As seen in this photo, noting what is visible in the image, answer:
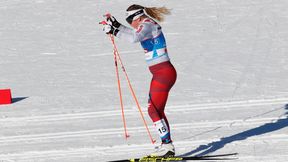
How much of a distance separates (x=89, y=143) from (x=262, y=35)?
9.46 meters

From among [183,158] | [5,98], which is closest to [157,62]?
[183,158]

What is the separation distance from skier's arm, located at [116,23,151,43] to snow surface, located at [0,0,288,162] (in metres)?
1.76

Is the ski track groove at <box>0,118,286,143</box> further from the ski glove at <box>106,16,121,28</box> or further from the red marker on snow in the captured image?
the ski glove at <box>106,16,121,28</box>

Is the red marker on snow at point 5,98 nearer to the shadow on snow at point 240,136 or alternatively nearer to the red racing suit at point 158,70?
the shadow on snow at point 240,136

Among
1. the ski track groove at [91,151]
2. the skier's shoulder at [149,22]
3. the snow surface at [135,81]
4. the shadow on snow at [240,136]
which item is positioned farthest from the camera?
the snow surface at [135,81]

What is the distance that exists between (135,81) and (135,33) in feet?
21.1

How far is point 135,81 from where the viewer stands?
14.9 m

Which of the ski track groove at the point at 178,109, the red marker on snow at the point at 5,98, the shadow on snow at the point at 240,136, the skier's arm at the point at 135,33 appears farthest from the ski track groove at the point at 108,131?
the skier's arm at the point at 135,33

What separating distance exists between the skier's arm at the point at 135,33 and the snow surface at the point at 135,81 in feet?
5.78

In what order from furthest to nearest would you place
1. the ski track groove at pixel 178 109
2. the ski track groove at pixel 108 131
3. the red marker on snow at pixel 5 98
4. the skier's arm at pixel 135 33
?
the red marker on snow at pixel 5 98, the ski track groove at pixel 178 109, the ski track groove at pixel 108 131, the skier's arm at pixel 135 33

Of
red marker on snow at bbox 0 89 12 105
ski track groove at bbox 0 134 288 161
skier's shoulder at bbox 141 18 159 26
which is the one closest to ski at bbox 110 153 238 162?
ski track groove at bbox 0 134 288 161

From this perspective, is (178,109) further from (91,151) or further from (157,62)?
Answer: (157,62)

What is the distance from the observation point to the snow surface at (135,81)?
10070mm

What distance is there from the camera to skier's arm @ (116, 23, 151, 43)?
8523 millimetres
